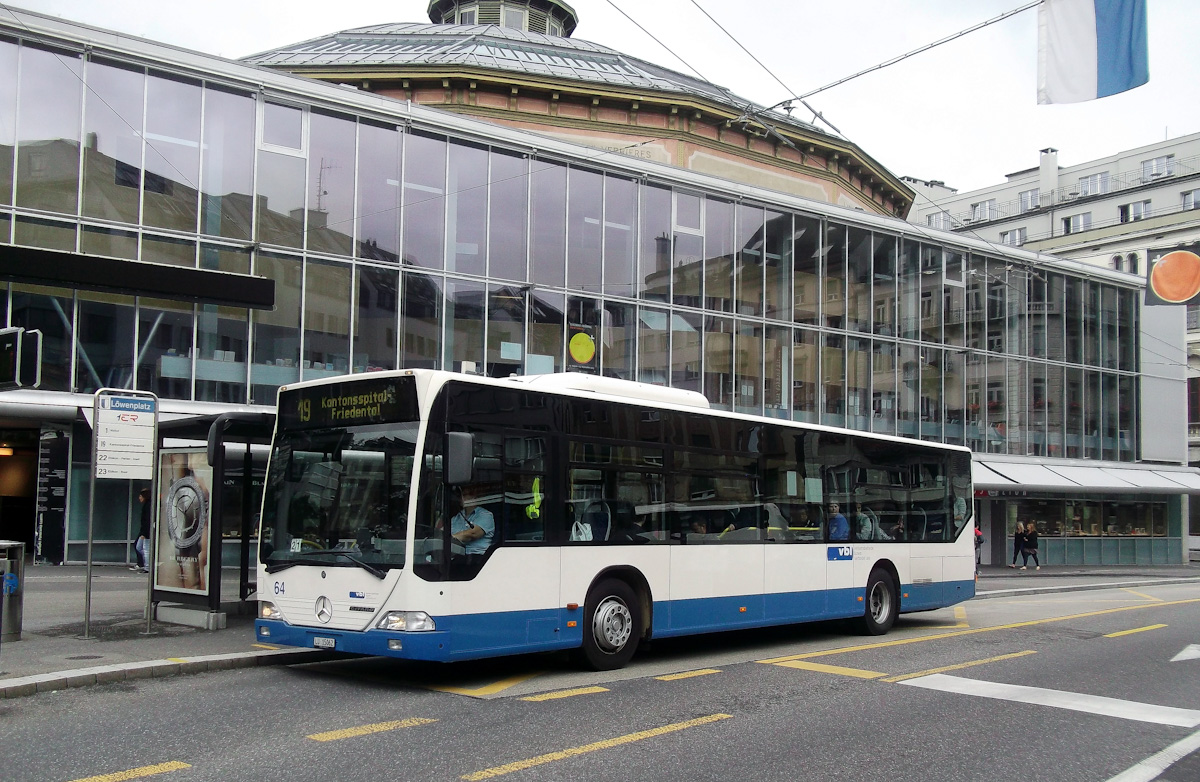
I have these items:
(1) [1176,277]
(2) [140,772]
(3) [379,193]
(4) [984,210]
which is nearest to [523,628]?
(2) [140,772]

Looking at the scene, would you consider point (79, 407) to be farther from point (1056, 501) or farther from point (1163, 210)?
point (1163, 210)

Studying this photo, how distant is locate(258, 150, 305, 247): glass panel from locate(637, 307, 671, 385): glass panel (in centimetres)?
941

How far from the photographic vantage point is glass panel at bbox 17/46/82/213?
67.4 feet

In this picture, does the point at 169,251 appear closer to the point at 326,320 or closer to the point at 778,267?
the point at 326,320

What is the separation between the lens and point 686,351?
96.7 ft

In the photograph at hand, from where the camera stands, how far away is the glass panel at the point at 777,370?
104 ft

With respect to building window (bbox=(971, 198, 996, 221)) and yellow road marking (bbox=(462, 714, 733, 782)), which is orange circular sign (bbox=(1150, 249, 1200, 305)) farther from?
building window (bbox=(971, 198, 996, 221))

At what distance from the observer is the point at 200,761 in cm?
675

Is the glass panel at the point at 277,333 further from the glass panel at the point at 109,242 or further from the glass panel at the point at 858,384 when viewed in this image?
the glass panel at the point at 858,384

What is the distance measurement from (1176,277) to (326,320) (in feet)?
56.6

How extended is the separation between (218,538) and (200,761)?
6442 millimetres

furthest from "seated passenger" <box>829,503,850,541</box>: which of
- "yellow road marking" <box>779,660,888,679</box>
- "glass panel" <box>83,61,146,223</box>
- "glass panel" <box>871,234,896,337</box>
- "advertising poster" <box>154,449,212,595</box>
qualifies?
"glass panel" <box>871,234,896,337</box>

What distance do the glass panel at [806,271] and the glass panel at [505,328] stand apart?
10.1 m

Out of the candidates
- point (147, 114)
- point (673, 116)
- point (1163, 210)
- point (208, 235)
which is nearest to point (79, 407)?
point (208, 235)
